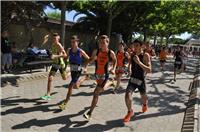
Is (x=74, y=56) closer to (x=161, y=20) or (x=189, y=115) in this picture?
(x=189, y=115)

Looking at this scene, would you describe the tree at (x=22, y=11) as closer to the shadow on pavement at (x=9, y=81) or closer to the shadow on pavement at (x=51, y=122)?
the shadow on pavement at (x=9, y=81)

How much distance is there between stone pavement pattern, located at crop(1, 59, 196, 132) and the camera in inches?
291

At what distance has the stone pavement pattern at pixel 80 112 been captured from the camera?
739 cm

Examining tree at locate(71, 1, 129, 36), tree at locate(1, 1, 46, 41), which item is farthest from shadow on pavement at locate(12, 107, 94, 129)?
tree at locate(71, 1, 129, 36)

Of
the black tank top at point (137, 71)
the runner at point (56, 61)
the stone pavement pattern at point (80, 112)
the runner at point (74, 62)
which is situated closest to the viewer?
the stone pavement pattern at point (80, 112)

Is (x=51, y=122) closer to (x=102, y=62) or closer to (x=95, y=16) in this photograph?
(x=102, y=62)

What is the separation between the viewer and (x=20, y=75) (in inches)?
527

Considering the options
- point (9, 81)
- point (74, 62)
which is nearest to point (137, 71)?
point (74, 62)

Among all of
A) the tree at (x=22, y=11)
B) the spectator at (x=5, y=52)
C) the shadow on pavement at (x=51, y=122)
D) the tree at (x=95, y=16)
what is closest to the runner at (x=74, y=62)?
the shadow on pavement at (x=51, y=122)

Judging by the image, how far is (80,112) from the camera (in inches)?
340

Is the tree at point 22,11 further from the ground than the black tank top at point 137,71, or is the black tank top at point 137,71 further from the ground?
the tree at point 22,11

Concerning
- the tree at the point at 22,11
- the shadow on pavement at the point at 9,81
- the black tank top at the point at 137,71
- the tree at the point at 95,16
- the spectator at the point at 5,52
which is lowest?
the shadow on pavement at the point at 9,81

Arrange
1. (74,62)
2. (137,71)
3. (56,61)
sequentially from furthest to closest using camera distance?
(56,61)
(74,62)
(137,71)

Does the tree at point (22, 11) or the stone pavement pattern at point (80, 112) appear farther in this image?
the tree at point (22, 11)
